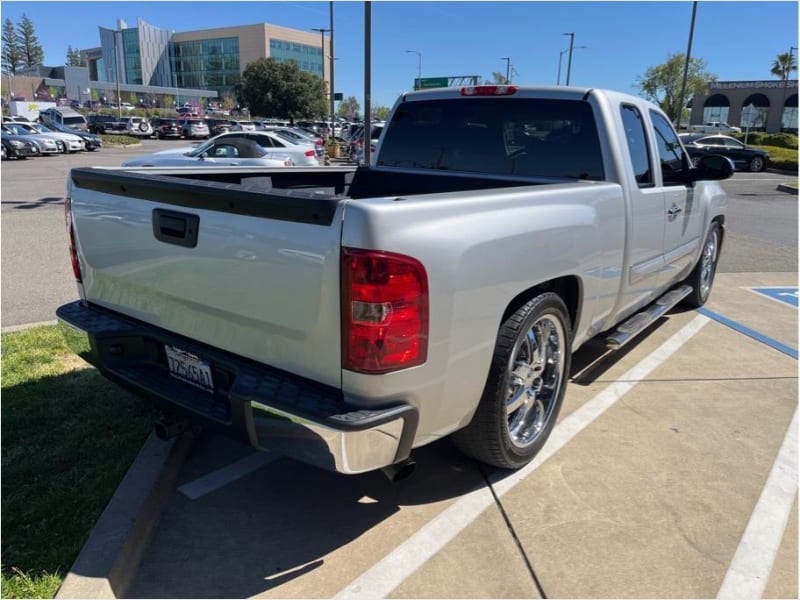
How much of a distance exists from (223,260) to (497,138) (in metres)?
2.46

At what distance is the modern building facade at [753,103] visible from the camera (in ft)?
235

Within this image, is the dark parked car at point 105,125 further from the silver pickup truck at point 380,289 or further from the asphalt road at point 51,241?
the silver pickup truck at point 380,289

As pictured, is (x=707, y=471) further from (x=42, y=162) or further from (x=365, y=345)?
(x=42, y=162)

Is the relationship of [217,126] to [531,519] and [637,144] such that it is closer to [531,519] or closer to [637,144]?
[637,144]

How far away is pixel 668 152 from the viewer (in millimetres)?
5047

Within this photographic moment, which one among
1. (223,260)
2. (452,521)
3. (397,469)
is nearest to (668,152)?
(452,521)

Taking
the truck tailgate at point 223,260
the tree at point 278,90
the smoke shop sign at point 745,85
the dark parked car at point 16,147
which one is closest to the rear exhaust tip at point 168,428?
the truck tailgate at point 223,260

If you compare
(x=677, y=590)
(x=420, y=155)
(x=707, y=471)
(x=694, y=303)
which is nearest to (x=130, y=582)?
(x=677, y=590)

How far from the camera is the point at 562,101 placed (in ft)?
13.4

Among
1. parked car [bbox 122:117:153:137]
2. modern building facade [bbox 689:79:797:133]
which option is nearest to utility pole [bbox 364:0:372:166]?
parked car [bbox 122:117:153:137]

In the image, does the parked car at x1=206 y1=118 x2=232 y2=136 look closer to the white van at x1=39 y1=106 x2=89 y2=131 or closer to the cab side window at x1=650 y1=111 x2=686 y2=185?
the white van at x1=39 y1=106 x2=89 y2=131

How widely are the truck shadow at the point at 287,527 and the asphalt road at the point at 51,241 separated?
11.6 feet

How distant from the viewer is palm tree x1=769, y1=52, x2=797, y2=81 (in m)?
72.8

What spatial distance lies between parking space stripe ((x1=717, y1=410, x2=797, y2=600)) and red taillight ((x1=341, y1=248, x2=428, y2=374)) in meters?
1.68
